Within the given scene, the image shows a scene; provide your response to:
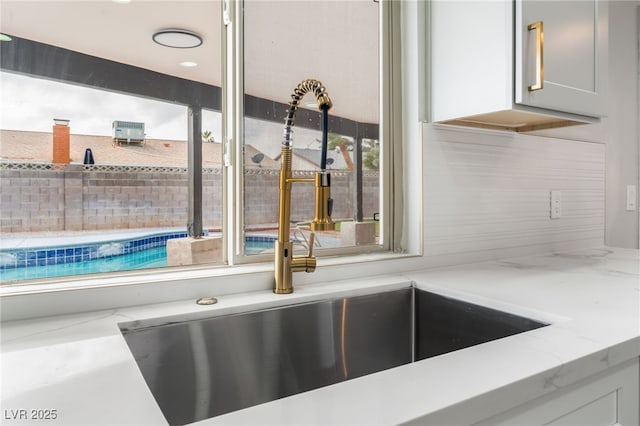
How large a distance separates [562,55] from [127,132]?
3.98 ft

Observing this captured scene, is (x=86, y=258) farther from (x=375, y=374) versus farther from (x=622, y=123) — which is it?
(x=622, y=123)

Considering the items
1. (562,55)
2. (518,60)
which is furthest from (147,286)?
(562,55)

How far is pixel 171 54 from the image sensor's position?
1.07 m

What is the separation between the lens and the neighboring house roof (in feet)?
3.00

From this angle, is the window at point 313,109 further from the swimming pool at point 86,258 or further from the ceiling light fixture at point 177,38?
the swimming pool at point 86,258

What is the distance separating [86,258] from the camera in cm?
98

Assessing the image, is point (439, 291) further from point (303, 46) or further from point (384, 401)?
point (303, 46)

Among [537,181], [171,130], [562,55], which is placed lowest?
[537,181]

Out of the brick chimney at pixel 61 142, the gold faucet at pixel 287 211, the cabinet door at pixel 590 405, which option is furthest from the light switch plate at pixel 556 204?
the brick chimney at pixel 61 142

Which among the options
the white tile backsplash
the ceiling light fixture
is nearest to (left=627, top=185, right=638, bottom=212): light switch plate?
the white tile backsplash

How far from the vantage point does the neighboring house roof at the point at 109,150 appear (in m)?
0.91

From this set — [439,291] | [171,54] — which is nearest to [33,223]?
[171,54]

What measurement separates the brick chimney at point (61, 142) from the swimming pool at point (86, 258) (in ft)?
0.67

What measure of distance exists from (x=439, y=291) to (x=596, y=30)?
0.97m
